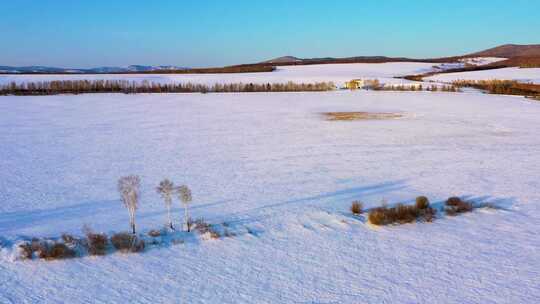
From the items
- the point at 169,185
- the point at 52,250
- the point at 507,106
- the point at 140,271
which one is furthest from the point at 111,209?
the point at 507,106

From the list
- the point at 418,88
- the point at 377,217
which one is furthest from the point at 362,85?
the point at 377,217

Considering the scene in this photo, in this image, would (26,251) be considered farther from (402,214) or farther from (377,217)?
(402,214)

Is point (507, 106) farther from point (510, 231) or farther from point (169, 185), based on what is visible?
point (169, 185)

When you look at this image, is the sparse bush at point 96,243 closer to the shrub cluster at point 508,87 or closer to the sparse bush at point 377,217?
the sparse bush at point 377,217

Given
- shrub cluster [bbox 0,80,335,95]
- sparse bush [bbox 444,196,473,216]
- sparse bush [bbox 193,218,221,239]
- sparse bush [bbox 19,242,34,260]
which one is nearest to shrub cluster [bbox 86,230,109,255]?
sparse bush [bbox 19,242,34,260]

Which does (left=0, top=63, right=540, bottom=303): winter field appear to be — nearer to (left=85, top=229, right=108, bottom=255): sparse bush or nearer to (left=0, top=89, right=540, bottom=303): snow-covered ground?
(left=0, top=89, right=540, bottom=303): snow-covered ground

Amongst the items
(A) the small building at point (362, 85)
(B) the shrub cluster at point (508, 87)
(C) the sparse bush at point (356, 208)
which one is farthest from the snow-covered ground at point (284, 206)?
(A) the small building at point (362, 85)
